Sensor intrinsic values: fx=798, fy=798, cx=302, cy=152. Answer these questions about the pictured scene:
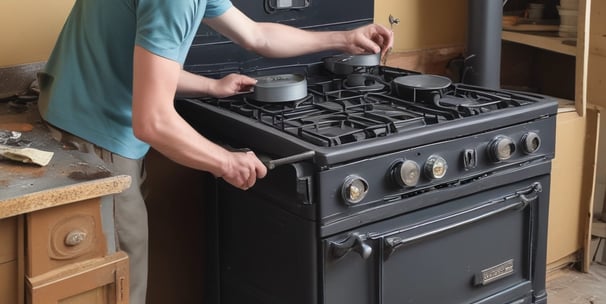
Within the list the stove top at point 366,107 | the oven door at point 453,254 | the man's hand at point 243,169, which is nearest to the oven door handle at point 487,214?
the oven door at point 453,254

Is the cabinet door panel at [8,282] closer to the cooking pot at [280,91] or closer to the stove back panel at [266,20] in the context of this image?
the cooking pot at [280,91]

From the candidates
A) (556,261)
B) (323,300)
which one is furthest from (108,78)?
(556,261)

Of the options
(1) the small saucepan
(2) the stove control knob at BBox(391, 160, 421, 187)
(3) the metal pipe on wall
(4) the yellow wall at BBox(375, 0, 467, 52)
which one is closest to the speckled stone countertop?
(2) the stove control knob at BBox(391, 160, 421, 187)

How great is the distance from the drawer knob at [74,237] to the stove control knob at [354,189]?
1.79ft

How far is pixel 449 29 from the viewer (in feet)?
9.68

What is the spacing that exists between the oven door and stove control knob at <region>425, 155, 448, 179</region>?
9cm

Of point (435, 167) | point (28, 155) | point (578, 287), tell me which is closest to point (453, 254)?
point (435, 167)

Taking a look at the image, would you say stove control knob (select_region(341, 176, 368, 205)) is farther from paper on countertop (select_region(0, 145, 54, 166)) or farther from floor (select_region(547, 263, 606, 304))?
floor (select_region(547, 263, 606, 304))

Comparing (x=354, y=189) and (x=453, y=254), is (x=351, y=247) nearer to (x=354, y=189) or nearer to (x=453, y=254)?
(x=354, y=189)

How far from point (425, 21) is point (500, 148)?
103 cm

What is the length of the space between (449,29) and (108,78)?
1.61 metres

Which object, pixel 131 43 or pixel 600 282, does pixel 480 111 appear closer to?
pixel 131 43

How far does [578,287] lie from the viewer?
9.43 feet

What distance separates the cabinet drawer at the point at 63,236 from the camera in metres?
1.41
